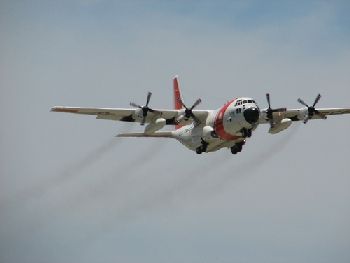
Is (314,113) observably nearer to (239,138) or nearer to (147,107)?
(239,138)

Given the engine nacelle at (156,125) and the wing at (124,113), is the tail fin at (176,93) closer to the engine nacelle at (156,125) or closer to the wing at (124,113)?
the wing at (124,113)

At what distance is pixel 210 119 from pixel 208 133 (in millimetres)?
1360

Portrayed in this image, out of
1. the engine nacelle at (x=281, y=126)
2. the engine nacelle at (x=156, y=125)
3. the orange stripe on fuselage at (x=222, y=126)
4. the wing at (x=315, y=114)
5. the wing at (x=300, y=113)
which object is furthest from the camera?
the wing at (x=315, y=114)

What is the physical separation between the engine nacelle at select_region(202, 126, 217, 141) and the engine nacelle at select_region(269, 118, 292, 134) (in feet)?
16.9

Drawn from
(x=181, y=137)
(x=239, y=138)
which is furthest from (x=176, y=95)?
(x=239, y=138)

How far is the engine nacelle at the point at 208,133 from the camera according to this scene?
55.7 meters

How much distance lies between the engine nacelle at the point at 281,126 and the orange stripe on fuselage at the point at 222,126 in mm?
4228

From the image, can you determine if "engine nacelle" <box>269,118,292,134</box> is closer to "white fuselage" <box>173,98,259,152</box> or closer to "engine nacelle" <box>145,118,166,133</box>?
"white fuselage" <box>173,98,259,152</box>

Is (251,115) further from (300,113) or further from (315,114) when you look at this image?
(315,114)

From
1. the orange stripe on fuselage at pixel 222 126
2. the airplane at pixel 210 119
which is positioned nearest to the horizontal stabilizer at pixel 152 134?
the airplane at pixel 210 119

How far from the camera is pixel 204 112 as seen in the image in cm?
5794

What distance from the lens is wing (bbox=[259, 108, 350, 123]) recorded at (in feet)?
194

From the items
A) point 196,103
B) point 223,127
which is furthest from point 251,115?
point 196,103

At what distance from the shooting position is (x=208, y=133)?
184ft
